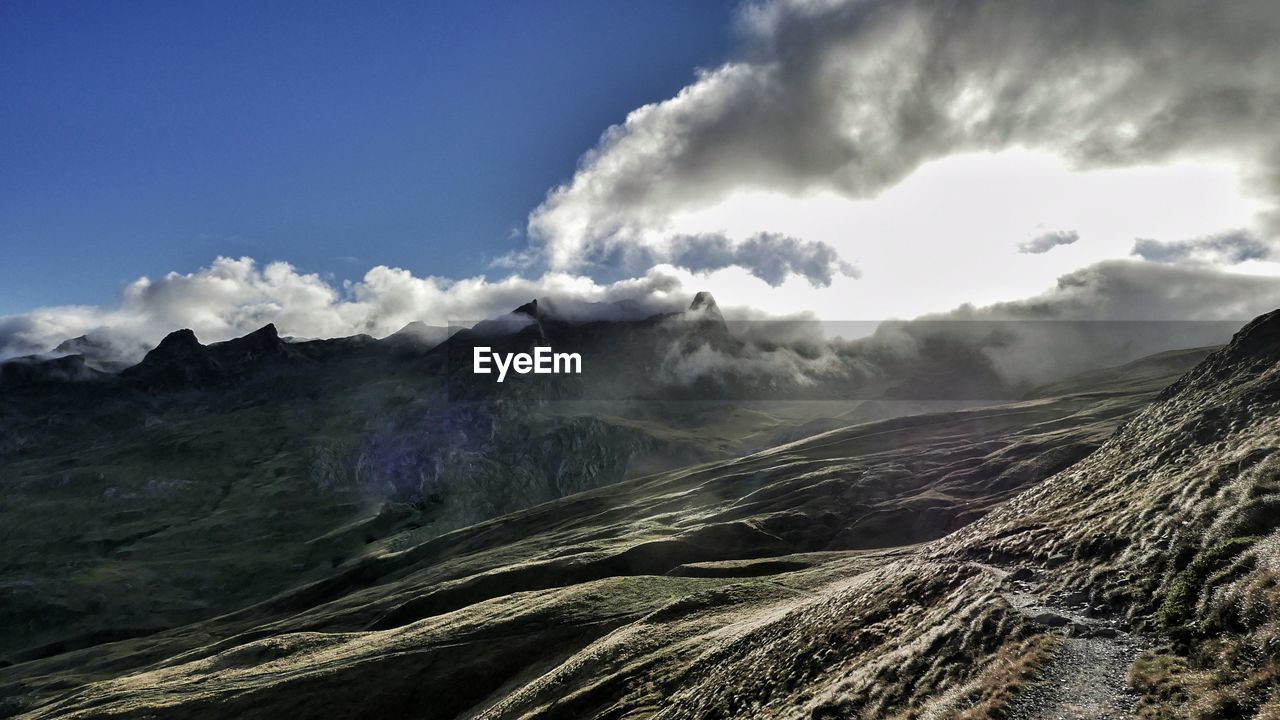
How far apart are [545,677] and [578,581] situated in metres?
48.3

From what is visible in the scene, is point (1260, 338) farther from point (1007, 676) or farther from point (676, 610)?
point (676, 610)

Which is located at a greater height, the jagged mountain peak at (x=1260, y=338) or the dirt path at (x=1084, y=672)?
the jagged mountain peak at (x=1260, y=338)

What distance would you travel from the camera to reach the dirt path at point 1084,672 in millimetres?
21641

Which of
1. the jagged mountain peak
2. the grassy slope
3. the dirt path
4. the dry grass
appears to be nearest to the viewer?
the dirt path

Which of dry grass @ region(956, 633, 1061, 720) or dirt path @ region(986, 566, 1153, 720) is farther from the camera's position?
dry grass @ region(956, 633, 1061, 720)

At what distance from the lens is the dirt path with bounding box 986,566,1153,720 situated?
71.0ft

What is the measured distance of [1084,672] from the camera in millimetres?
23312

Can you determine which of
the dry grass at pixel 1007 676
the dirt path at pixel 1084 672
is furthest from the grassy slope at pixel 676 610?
the dirt path at pixel 1084 672

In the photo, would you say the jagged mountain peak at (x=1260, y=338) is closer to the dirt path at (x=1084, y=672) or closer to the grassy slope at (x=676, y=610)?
the grassy slope at (x=676, y=610)

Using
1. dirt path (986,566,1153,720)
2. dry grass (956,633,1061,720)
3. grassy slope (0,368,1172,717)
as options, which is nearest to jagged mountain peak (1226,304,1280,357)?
grassy slope (0,368,1172,717)

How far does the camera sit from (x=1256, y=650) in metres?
20.3

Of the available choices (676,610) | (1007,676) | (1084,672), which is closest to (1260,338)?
(1084,672)

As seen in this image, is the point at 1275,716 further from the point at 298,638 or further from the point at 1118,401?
the point at 1118,401

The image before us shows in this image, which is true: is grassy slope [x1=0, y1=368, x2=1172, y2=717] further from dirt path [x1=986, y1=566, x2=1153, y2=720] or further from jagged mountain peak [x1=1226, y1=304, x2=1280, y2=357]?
jagged mountain peak [x1=1226, y1=304, x2=1280, y2=357]
